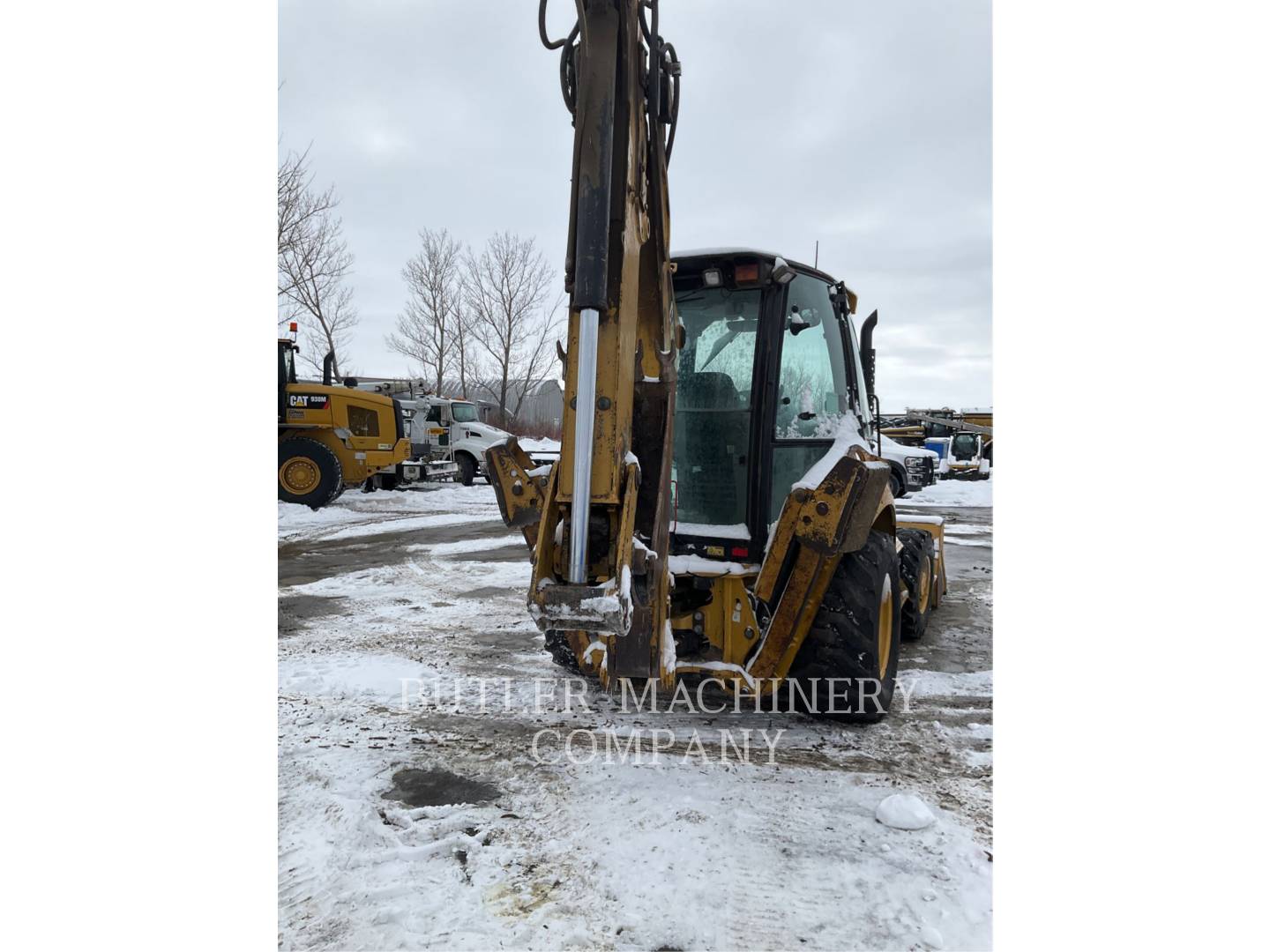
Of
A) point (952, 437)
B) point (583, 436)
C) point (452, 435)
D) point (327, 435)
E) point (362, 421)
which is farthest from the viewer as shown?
point (952, 437)

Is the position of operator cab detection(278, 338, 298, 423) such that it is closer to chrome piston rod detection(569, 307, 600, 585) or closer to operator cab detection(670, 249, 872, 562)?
operator cab detection(670, 249, 872, 562)

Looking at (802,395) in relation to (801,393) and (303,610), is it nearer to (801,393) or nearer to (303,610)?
(801,393)

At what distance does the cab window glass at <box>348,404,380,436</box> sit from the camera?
1445 cm

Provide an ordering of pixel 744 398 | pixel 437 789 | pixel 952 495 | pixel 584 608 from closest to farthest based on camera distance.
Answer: pixel 584 608
pixel 437 789
pixel 744 398
pixel 952 495

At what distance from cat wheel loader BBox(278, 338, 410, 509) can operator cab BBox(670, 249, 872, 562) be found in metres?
10.8

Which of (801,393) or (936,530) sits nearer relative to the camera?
(801,393)

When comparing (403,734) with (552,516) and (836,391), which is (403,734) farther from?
(836,391)

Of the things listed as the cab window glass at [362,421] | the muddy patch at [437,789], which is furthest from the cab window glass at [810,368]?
the cab window glass at [362,421]

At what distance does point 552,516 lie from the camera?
9.26 ft

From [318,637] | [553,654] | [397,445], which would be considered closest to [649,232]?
[553,654]

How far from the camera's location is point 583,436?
2.70m

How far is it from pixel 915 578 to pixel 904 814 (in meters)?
2.55

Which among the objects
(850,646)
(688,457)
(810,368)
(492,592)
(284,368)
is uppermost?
(284,368)

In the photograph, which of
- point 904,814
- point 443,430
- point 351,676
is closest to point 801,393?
point 904,814
